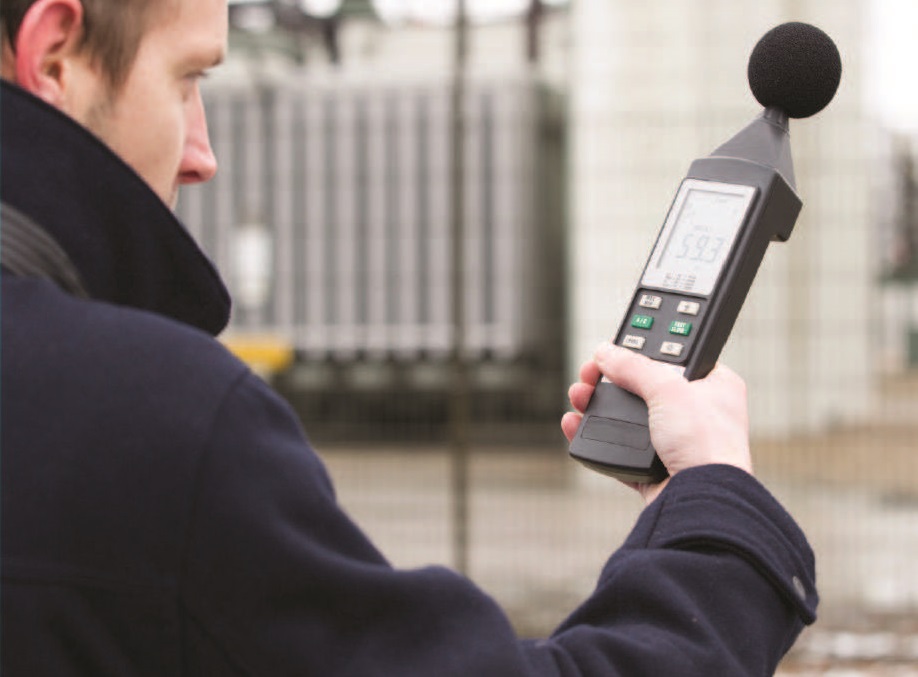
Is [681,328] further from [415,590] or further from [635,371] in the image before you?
[415,590]

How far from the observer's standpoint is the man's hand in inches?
39.2

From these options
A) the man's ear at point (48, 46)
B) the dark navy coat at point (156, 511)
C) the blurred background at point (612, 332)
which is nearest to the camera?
the dark navy coat at point (156, 511)

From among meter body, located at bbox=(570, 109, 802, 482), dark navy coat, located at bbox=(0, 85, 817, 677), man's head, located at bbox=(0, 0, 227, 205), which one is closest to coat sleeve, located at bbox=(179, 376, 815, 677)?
dark navy coat, located at bbox=(0, 85, 817, 677)

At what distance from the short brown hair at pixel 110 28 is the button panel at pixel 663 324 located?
1.65 feet

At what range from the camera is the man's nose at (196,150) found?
0.99 m

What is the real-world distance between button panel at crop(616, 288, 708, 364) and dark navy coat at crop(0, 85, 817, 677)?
30 centimetres

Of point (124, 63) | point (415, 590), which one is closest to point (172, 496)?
point (415, 590)

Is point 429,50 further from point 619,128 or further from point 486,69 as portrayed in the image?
point 619,128

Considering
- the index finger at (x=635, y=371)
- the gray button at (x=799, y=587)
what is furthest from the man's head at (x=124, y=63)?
the gray button at (x=799, y=587)

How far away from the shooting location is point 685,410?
1011mm

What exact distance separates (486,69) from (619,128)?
14672mm

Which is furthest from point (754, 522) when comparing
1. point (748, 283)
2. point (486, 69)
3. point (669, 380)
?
point (486, 69)

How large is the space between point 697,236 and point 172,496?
61cm

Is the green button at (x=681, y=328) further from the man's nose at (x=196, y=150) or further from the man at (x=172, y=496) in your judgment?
the man's nose at (x=196, y=150)
